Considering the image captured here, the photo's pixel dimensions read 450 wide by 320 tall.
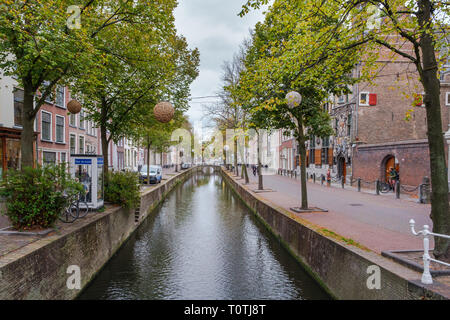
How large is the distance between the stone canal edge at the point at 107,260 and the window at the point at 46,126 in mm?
15871

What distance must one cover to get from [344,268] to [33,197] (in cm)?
660

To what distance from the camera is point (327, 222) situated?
9.62 meters

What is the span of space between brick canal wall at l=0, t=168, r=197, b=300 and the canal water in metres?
0.58

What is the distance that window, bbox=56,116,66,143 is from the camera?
24975 mm

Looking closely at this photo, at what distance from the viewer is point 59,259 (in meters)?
5.98

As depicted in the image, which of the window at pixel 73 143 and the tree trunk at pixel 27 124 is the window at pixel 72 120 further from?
the tree trunk at pixel 27 124

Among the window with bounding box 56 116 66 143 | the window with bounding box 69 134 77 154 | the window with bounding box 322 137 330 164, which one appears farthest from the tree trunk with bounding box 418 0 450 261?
the window with bounding box 69 134 77 154

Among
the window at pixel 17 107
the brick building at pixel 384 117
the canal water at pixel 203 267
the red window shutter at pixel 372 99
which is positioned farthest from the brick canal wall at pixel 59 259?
the red window shutter at pixel 372 99

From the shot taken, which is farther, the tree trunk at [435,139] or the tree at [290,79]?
the tree at [290,79]

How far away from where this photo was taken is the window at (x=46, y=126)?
2259cm

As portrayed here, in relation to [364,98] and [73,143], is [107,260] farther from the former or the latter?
[364,98]

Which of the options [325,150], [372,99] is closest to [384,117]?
[372,99]

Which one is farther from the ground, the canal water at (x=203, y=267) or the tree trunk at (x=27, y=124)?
the tree trunk at (x=27, y=124)

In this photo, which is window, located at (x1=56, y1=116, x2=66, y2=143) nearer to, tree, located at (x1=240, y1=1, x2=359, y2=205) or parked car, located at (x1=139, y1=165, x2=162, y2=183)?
parked car, located at (x1=139, y1=165, x2=162, y2=183)
